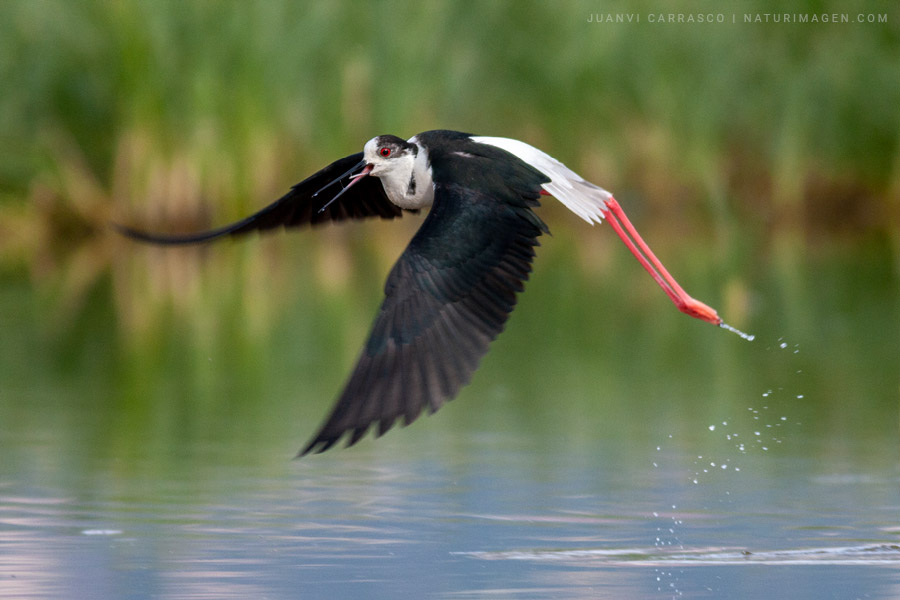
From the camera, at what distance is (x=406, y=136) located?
1308 cm

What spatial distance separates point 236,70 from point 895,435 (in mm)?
7657

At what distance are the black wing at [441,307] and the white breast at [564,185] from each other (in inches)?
8.3

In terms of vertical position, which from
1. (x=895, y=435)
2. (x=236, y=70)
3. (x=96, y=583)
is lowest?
(x=96, y=583)

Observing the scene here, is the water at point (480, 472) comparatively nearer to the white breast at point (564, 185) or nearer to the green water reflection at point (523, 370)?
the green water reflection at point (523, 370)

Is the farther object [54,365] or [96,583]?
[54,365]

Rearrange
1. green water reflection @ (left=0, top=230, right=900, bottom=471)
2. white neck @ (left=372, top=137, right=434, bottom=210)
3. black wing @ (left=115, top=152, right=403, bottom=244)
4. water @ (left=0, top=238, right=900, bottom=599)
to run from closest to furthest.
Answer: water @ (left=0, top=238, right=900, bottom=599), white neck @ (left=372, top=137, right=434, bottom=210), black wing @ (left=115, top=152, right=403, bottom=244), green water reflection @ (left=0, top=230, right=900, bottom=471)

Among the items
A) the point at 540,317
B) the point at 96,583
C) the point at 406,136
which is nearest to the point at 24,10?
Answer: the point at 406,136

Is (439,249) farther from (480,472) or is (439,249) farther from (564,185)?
(480,472)

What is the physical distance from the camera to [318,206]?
5773 mm

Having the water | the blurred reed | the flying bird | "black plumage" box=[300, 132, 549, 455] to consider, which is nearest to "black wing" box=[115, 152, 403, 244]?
the flying bird

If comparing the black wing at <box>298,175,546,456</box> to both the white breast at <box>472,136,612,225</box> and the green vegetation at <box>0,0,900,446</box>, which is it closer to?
the white breast at <box>472,136,612,225</box>

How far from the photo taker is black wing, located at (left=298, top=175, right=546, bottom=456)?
170 inches

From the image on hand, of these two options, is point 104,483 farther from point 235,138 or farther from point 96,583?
point 235,138

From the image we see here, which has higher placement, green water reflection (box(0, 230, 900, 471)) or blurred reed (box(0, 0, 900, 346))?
blurred reed (box(0, 0, 900, 346))
